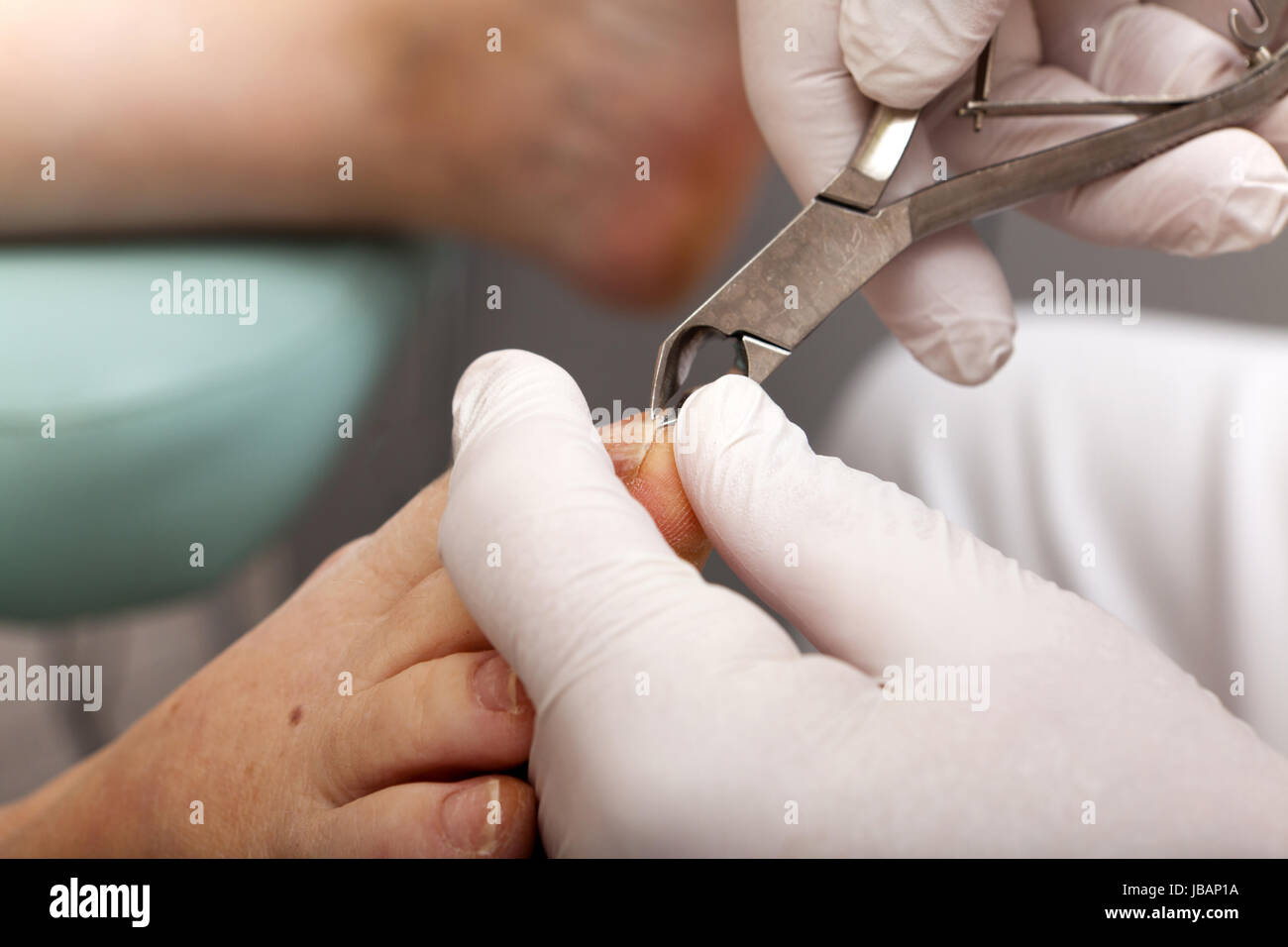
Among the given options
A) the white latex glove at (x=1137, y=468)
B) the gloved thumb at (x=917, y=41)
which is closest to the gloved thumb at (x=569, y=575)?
the gloved thumb at (x=917, y=41)

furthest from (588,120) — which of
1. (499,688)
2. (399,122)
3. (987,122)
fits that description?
(499,688)

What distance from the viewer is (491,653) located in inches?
24.8

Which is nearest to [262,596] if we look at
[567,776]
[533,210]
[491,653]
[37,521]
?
[37,521]

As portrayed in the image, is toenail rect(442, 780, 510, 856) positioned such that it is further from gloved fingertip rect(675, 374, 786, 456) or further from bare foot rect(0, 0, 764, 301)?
bare foot rect(0, 0, 764, 301)

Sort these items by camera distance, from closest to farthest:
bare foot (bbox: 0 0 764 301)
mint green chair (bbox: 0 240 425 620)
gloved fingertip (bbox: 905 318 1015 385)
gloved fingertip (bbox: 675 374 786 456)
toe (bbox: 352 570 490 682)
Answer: gloved fingertip (bbox: 675 374 786 456)
toe (bbox: 352 570 490 682)
gloved fingertip (bbox: 905 318 1015 385)
mint green chair (bbox: 0 240 425 620)
bare foot (bbox: 0 0 764 301)

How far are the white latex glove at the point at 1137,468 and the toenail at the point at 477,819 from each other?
0.57m

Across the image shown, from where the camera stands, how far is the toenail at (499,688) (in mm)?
589

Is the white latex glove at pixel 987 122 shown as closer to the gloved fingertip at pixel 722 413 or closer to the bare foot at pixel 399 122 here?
the gloved fingertip at pixel 722 413

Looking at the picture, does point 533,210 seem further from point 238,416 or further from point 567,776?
point 567,776

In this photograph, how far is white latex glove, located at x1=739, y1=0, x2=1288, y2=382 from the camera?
705mm

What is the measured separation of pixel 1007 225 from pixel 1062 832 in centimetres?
105

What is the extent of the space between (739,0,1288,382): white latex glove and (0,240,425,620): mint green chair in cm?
58

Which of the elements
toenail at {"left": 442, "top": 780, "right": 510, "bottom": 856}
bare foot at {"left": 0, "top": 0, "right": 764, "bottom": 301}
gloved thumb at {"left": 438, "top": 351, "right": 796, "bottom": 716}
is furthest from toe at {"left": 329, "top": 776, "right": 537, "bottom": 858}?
bare foot at {"left": 0, "top": 0, "right": 764, "bottom": 301}

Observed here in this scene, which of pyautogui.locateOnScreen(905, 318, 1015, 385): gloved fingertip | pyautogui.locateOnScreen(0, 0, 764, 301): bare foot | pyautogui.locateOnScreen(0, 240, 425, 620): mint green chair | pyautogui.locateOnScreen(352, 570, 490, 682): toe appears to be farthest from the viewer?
pyautogui.locateOnScreen(0, 0, 764, 301): bare foot
